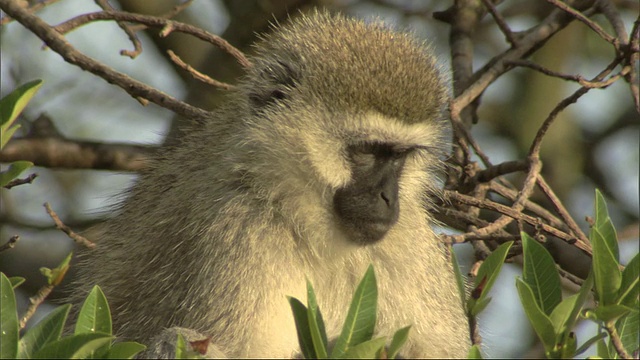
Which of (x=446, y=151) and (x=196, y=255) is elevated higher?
(x=446, y=151)

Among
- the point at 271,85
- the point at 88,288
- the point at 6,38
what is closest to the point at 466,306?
the point at 271,85

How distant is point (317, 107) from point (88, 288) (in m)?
1.47

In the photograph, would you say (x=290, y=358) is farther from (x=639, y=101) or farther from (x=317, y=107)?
(x=639, y=101)

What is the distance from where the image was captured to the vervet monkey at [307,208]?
383cm

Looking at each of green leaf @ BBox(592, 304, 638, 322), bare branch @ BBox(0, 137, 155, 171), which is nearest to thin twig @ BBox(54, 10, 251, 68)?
bare branch @ BBox(0, 137, 155, 171)

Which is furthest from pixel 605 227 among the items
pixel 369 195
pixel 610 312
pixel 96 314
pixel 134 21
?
pixel 134 21

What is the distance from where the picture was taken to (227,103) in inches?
175

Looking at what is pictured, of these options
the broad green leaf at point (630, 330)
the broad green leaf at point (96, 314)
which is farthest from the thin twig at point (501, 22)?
the broad green leaf at point (96, 314)

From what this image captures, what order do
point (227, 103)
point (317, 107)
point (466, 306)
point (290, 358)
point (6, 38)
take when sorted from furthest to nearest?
point (6, 38) → point (227, 103) → point (317, 107) → point (290, 358) → point (466, 306)

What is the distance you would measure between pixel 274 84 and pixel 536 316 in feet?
5.59

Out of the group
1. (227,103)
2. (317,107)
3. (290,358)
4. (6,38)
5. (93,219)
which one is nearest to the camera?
(290,358)

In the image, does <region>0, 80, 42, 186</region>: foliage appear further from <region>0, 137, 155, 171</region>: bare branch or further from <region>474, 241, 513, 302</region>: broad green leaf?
<region>0, 137, 155, 171</region>: bare branch

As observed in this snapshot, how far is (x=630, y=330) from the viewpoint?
10.7 feet

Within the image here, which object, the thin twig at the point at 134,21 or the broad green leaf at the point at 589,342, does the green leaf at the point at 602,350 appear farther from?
the thin twig at the point at 134,21
